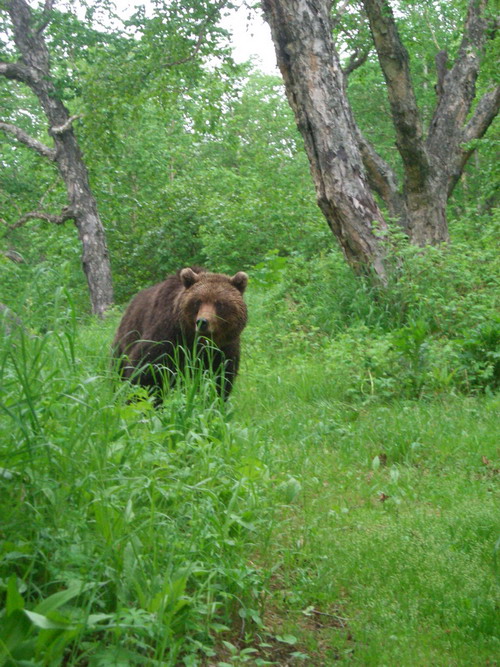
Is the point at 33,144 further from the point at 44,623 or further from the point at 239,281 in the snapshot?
the point at 44,623

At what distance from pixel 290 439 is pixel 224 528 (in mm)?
2728

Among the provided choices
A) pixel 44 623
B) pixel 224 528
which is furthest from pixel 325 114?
pixel 44 623

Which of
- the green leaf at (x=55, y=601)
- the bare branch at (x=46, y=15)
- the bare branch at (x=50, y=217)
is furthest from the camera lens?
the bare branch at (x=50, y=217)

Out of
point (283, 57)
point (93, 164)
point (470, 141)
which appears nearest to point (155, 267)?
point (93, 164)

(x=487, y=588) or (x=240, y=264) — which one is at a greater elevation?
(x=240, y=264)

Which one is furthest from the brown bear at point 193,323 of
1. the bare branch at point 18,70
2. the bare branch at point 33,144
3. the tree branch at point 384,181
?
the bare branch at point 18,70

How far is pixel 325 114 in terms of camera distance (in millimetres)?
9844

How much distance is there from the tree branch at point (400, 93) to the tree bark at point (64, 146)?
9.37 m

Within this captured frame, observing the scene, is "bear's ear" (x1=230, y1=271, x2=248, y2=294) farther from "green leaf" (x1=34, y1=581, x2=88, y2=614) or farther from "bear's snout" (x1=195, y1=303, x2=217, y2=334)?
"green leaf" (x1=34, y1=581, x2=88, y2=614)

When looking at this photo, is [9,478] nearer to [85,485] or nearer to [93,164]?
[85,485]

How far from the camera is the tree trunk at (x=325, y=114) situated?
32.2 ft

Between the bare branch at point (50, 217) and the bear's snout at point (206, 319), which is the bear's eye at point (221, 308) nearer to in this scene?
the bear's snout at point (206, 319)

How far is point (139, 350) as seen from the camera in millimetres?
7242

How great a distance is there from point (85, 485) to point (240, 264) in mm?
13270
